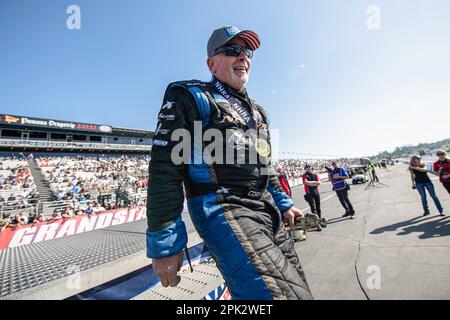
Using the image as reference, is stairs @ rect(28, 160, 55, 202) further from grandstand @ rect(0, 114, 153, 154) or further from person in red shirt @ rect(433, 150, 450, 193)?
person in red shirt @ rect(433, 150, 450, 193)

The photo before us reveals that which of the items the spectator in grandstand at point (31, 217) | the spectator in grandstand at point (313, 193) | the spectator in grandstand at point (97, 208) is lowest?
the spectator in grandstand at point (31, 217)

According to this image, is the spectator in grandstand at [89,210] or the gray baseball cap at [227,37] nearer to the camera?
the gray baseball cap at [227,37]

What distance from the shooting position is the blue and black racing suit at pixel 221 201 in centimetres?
115

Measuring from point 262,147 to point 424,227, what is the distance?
522 centimetres

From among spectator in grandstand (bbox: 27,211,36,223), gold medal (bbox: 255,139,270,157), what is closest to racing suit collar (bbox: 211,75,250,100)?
gold medal (bbox: 255,139,270,157)

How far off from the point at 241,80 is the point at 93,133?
1688 inches

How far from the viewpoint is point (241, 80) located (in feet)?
5.79

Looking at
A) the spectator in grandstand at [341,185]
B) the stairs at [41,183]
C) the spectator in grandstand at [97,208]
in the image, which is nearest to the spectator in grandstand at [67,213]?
the spectator in grandstand at [97,208]

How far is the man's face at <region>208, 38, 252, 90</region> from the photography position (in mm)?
1743

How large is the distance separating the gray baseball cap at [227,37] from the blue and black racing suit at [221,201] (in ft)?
1.14

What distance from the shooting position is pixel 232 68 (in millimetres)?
1754

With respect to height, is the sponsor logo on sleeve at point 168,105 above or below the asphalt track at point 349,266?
above

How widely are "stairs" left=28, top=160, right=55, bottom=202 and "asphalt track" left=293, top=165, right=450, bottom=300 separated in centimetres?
2112

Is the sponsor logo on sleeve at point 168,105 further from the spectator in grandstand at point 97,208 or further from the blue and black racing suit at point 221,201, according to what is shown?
the spectator in grandstand at point 97,208
